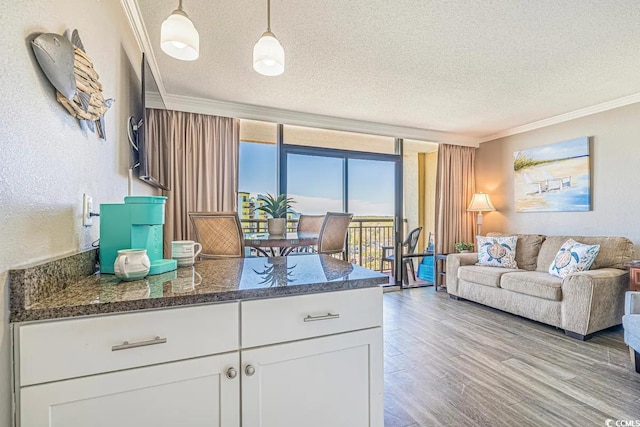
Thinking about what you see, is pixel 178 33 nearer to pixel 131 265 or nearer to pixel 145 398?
pixel 131 265

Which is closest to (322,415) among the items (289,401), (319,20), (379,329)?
(289,401)

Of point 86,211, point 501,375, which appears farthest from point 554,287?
point 86,211

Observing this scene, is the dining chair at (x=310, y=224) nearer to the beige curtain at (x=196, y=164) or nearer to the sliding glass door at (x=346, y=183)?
the sliding glass door at (x=346, y=183)

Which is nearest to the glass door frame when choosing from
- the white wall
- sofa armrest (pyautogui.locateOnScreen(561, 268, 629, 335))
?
sofa armrest (pyautogui.locateOnScreen(561, 268, 629, 335))

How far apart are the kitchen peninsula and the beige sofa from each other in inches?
105

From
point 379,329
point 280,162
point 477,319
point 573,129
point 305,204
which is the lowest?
point 477,319

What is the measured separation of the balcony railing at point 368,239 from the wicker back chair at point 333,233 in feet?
7.71

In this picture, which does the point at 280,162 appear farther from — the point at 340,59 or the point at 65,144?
the point at 65,144

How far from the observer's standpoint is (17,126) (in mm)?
820

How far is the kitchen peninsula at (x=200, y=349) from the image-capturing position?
78 centimetres

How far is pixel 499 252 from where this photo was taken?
155 inches

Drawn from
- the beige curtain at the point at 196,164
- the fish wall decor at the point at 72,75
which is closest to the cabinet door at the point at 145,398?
the fish wall decor at the point at 72,75

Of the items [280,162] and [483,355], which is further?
[280,162]

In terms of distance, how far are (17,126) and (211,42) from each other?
1.86 metres
